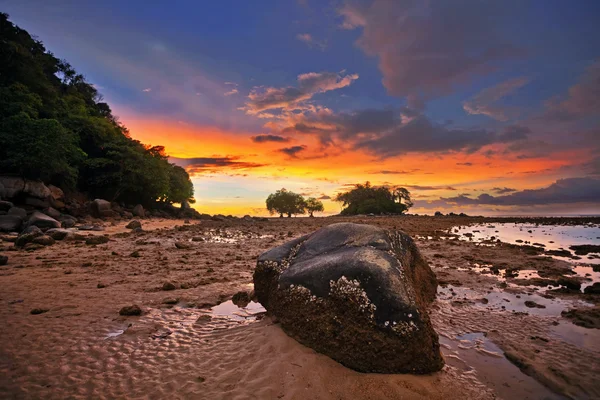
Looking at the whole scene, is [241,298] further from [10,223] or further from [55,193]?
[55,193]

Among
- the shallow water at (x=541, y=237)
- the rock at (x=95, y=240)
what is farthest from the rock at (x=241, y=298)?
the shallow water at (x=541, y=237)

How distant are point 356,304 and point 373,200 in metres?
71.8

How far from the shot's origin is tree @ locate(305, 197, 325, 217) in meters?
80.6

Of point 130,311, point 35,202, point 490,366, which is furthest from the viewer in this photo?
point 35,202

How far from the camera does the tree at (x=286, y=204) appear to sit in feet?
255

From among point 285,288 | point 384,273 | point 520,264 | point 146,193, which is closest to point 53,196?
point 146,193

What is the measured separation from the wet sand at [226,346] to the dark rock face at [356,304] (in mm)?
200

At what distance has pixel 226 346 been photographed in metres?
4.13

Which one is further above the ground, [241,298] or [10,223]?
[10,223]

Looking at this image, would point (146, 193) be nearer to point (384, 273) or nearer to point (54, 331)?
point (54, 331)

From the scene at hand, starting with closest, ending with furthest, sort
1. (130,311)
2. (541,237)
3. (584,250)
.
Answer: (130,311) → (584,250) → (541,237)

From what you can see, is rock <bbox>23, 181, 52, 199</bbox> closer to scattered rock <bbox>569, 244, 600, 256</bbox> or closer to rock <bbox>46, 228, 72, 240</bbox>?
rock <bbox>46, 228, 72, 240</bbox>

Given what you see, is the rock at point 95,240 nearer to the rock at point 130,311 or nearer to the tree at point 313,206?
the rock at point 130,311

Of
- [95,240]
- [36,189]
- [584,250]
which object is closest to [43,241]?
[95,240]
